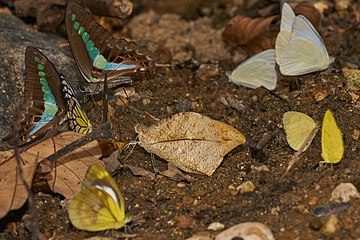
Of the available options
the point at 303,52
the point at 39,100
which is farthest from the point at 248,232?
the point at 303,52

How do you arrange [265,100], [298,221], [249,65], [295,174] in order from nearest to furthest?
1. [298,221]
2. [295,174]
3. [265,100]
4. [249,65]

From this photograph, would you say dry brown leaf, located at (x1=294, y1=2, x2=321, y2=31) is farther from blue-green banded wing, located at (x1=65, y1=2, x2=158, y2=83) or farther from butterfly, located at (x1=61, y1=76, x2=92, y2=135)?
butterfly, located at (x1=61, y1=76, x2=92, y2=135)

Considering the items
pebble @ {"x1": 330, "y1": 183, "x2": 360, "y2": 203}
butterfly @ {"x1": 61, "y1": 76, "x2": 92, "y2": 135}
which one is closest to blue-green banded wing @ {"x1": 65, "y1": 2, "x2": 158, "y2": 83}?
butterfly @ {"x1": 61, "y1": 76, "x2": 92, "y2": 135}

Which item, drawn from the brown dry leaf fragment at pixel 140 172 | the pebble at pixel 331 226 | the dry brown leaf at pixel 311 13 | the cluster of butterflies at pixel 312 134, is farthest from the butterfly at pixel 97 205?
the dry brown leaf at pixel 311 13

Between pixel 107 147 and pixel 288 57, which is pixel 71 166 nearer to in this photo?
pixel 107 147

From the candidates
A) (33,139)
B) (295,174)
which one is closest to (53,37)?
(33,139)

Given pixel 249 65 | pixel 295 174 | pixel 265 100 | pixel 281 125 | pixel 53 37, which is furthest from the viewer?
pixel 53 37

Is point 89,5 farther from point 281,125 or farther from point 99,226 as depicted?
point 99,226
